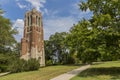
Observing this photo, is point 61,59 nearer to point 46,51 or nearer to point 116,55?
point 46,51

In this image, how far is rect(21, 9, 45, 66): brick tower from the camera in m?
66.1

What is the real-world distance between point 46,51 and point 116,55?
187 ft

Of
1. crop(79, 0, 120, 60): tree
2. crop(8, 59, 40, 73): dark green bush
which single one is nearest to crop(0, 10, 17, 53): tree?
crop(8, 59, 40, 73): dark green bush

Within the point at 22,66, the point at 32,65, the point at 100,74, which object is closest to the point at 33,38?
the point at 32,65

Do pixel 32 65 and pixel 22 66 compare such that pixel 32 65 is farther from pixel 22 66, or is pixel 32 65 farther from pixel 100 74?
pixel 100 74

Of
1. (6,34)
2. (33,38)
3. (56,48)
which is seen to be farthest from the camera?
(56,48)

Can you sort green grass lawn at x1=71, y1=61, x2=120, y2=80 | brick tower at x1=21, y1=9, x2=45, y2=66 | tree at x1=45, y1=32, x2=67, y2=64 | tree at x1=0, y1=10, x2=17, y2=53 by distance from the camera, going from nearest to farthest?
green grass lawn at x1=71, y1=61, x2=120, y2=80, tree at x1=0, y1=10, x2=17, y2=53, brick tower at x1=21, y1=9, x2=45, y2=66, tree at x1=45, y1=32, x2=67, y2=64

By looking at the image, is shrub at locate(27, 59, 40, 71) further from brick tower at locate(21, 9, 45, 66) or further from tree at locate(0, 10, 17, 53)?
brick tower at locate(21, 9, 45, 66)

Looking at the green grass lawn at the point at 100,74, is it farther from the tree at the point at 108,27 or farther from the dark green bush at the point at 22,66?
the dark green bush at the point at 22,66

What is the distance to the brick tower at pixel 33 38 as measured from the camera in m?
66.1

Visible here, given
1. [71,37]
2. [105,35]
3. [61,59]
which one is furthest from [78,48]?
[61,59]

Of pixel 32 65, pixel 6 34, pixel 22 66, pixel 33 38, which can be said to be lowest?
pixel 22 66

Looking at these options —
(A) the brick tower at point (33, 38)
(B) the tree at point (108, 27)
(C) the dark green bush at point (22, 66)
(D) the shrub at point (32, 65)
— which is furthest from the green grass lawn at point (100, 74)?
(A) the brick tower at point (33, 38)

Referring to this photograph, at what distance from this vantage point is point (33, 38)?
6719 centimetres
